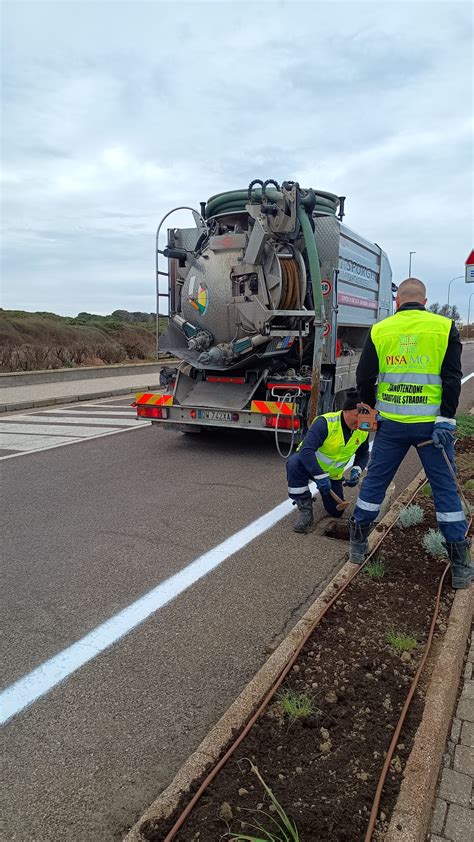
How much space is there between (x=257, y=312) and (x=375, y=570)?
426 cm

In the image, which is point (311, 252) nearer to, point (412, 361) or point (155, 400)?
point (155, 400)

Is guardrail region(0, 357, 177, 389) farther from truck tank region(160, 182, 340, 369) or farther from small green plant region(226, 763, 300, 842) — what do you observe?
small green plant region(226, 763, 300, 842)

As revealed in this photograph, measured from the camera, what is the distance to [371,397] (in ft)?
14.0

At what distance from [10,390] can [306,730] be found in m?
14.1

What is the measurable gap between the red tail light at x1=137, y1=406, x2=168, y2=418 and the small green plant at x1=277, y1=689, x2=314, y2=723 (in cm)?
590

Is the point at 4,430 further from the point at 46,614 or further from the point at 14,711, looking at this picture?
the point at 14,711

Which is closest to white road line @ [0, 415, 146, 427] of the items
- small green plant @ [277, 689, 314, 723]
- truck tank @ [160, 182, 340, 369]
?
truck tank @ [160, 182, 340, 369]

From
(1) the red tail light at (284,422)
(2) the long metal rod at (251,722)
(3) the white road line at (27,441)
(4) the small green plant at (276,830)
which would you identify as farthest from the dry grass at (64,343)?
(4) the small green plant at (276,830)

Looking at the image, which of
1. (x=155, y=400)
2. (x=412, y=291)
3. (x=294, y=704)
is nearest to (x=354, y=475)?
(x=412, y=291)

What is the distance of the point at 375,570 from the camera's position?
396 centimetres

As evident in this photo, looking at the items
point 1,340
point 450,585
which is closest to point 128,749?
point 450,585

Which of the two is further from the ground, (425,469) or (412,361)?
(412,361)

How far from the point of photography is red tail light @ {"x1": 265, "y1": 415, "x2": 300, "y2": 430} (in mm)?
7441

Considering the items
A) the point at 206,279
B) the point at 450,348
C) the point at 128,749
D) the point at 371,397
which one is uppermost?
the point at 206,279
